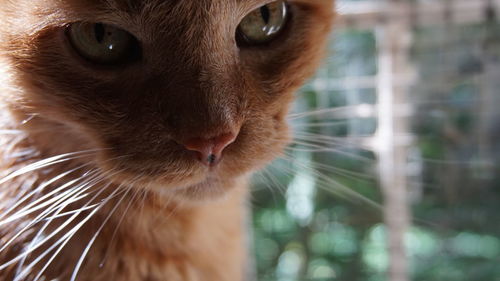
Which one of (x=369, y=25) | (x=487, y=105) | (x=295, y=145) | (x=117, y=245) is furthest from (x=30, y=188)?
(x=487, y=105)

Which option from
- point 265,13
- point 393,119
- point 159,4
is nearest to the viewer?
point 159,4

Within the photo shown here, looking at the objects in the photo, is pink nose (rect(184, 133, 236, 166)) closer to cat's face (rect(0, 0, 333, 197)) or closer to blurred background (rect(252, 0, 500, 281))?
cat's face (rect(0, 0, 333, 197))

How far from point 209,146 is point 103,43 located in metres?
0.17

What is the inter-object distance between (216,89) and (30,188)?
0.30 meters

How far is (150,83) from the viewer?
57cm

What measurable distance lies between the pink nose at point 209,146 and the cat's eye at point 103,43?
0.12 meters

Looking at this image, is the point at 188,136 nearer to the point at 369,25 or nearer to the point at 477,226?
the point at 369,25

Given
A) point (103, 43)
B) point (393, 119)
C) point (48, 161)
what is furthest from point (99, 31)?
point (393, 119)

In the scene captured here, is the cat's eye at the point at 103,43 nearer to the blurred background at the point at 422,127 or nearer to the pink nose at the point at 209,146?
the pink nose at the point at 209,146

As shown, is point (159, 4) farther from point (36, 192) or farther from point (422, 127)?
point (422, 127)

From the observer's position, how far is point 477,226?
124cm

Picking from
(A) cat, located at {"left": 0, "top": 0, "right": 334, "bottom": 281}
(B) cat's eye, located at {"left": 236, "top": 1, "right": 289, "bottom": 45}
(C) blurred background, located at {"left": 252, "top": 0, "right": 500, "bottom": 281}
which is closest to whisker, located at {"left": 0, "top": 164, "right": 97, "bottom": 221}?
(A) cat, located at {"left": 0, "top": 0, "right": 334, "bottom": 281}

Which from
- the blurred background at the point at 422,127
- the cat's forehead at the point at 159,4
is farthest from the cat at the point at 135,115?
the blurred background at the point at 422,127

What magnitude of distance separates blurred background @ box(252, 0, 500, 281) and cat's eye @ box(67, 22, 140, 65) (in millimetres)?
546
